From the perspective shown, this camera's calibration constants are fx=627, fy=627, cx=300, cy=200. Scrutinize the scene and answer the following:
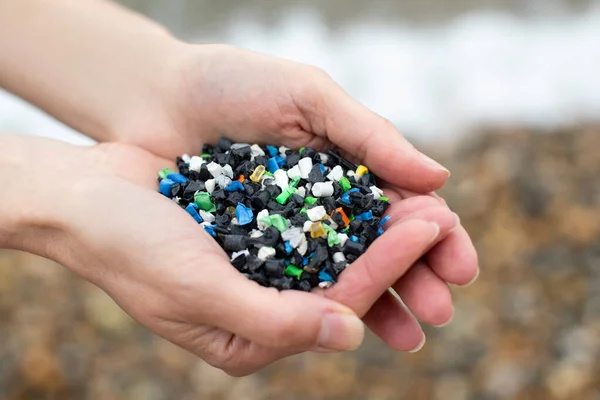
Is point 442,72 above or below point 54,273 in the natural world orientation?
above

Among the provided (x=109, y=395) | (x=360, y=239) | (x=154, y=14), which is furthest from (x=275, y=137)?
(x=154, y=14)

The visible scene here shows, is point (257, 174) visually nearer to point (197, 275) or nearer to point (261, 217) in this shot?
point (261, 217)

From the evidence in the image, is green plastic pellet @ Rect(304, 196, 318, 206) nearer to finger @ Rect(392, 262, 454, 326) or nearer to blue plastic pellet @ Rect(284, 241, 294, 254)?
blue plastic pellet @ Rect(284, 241, 294, 254)

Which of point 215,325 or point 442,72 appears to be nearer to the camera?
point 215,325

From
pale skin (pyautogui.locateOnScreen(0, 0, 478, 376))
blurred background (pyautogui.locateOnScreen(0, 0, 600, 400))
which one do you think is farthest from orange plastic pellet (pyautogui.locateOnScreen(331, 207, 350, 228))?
blurred background (pyautogui.locateOnScreen(0, 0, 600, 400))

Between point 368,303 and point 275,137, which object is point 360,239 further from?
point 275,137

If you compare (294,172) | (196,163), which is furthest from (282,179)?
(196,163)

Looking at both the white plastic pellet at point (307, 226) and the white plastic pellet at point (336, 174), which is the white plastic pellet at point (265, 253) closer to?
the white plastic pellet at point (307, 226)
